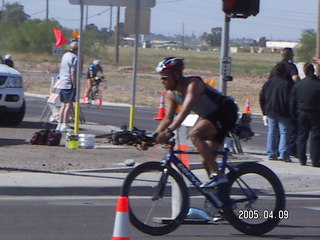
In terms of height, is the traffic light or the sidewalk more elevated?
the traffic light

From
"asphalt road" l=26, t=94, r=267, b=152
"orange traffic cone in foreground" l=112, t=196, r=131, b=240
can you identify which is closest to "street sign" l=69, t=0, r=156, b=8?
"asphalt road" l=26, t=94, r=267, b=152

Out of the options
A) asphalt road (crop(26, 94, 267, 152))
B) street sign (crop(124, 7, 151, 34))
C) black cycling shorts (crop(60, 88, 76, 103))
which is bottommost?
asphalt road (crop(26, 94, 267, 152))

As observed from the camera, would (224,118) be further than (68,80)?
No

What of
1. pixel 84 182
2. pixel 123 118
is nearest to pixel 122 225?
pixel 84 182

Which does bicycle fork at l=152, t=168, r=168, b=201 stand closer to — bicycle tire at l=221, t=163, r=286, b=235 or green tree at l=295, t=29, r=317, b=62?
bicycle tire at l=221, t=163, r=286, b=235

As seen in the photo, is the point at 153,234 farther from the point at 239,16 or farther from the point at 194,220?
the point at 239,16

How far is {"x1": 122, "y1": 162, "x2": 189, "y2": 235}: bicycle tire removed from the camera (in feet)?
29.3

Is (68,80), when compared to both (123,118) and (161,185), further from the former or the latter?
(161,185)

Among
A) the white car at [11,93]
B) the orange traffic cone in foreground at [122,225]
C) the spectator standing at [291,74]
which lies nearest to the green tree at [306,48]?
the white car at [11,93]

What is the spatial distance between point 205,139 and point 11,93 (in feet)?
37.6

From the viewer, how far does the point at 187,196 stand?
8953 millimetres

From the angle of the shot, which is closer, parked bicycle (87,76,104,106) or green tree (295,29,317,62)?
parked bicycle (87,76,104,106)

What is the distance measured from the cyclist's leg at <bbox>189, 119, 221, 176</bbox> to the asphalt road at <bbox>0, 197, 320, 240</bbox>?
76 centimetres

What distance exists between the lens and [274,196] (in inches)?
363
